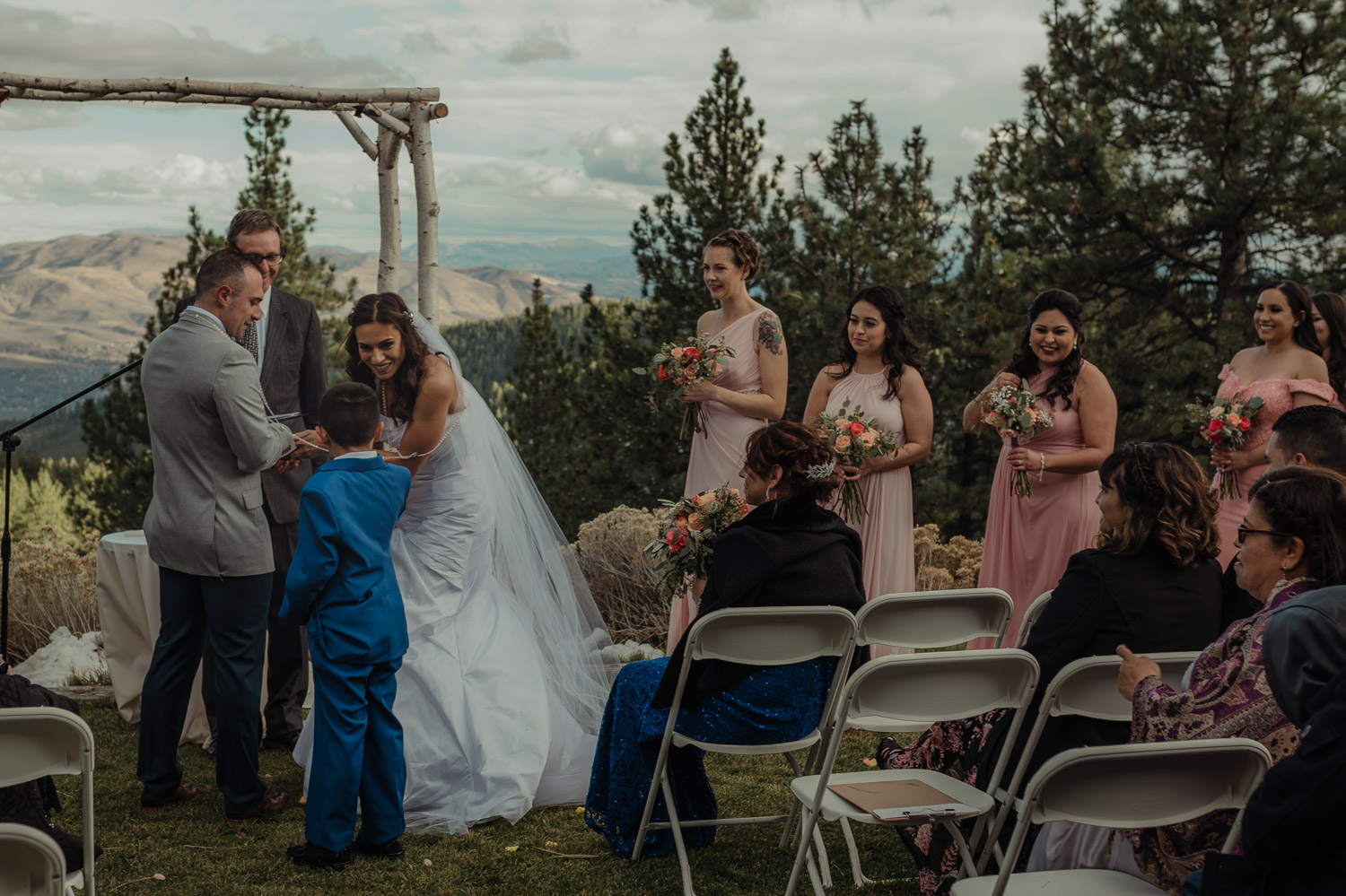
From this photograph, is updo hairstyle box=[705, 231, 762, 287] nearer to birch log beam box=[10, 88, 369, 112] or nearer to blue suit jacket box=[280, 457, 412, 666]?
birch log beam box=[10, 88, 369, 112]

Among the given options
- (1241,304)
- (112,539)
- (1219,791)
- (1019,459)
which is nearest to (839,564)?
(1219,791)

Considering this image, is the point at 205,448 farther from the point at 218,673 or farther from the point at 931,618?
the point at 931,618

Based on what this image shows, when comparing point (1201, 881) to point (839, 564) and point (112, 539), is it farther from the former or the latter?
point (112, 539)

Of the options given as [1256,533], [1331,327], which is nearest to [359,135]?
[1256,533]

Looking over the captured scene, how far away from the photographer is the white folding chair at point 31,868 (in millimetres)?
1875

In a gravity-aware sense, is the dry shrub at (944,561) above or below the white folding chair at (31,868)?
below

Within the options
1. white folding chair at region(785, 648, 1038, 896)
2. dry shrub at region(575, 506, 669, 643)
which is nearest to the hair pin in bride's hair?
white folding chair at region(785, 648, 1038, 896)

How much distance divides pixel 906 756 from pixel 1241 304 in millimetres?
9985

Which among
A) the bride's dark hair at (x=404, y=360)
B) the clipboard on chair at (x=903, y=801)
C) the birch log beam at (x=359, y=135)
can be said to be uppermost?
the birch log beam at (x=359, y=135)

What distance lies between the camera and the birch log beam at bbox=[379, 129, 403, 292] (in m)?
5.88

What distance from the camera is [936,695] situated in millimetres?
2676

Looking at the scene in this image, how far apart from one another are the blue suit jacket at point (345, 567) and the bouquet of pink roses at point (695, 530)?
37.2 inches

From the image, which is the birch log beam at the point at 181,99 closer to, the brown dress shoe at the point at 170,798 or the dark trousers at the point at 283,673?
the dark trousers at the point at 283,673

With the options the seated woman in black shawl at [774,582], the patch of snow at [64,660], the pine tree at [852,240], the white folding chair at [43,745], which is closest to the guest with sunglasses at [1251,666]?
the seated woman in black shawl at [774,582]
